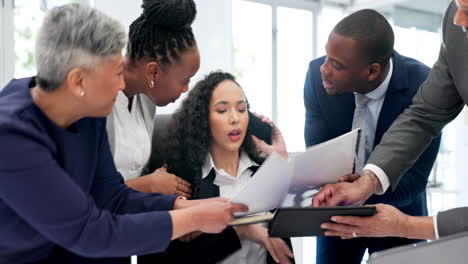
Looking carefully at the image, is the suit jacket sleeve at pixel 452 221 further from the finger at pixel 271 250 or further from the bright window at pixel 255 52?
the bright window at pixel 255 52

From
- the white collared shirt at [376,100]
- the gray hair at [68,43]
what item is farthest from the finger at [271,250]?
the gray hair at [68,43]

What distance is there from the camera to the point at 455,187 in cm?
416

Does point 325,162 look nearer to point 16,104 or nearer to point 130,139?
point 130,139

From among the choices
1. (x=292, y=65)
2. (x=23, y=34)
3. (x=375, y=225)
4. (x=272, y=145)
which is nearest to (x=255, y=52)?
(x=292, y=65)

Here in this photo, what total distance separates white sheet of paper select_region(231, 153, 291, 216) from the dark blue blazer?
2.23 ft

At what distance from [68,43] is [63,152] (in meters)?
0.27

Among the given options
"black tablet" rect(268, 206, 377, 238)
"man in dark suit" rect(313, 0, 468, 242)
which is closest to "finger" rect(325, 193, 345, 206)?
"man in dark suit" rect(313, 0, 468, 242)

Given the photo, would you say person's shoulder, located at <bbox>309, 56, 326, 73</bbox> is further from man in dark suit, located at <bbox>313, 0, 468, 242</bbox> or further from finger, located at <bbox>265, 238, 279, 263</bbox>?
finger, located at <bbox>265, 238, 279, 263</bbox>

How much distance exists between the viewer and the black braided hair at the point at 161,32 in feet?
5.37

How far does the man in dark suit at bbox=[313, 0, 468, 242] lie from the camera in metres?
1.38

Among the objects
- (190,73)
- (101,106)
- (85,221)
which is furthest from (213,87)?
(85,221)

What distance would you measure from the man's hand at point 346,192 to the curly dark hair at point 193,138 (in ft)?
1.42

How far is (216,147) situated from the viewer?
6.30ft

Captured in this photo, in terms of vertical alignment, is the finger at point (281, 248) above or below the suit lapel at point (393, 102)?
below
